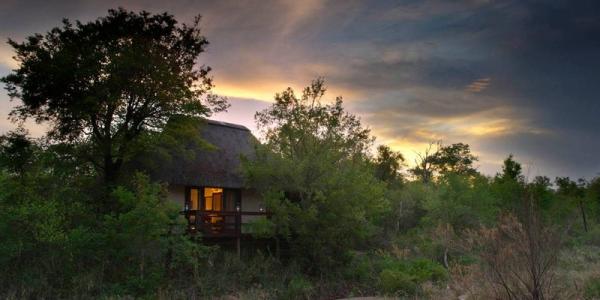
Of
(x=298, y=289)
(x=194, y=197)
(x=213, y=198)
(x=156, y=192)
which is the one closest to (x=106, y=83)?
(x=156, y=192)

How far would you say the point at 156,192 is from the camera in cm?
1630

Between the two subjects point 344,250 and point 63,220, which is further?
point 344,250

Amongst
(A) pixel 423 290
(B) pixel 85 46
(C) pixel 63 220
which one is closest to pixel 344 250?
(A) pixel 423 290

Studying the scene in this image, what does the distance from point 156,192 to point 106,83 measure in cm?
529

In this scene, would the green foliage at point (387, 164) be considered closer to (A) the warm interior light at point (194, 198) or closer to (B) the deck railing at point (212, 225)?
(A) the warm interior light at point (194, 198)

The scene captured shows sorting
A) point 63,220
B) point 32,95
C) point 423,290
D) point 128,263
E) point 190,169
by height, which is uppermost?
point 32,95

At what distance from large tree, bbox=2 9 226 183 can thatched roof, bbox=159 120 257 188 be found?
263cm

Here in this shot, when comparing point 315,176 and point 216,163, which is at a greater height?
point 216,163

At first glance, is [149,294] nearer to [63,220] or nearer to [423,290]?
[63,220]

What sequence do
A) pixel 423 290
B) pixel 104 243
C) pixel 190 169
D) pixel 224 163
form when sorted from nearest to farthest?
pixel 104 243
pixel 423 290
pixel 190 169
pixel 224 163

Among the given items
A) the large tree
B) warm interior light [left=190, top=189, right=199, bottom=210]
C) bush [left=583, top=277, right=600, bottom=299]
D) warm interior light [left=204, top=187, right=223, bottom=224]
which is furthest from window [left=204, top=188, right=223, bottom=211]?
bush [left=583, top=277, right=600, bottom=299]

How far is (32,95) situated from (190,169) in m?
7.01

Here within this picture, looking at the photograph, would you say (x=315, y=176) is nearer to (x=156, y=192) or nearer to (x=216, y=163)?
(x=216, y=163)

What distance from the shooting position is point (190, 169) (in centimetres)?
2209
